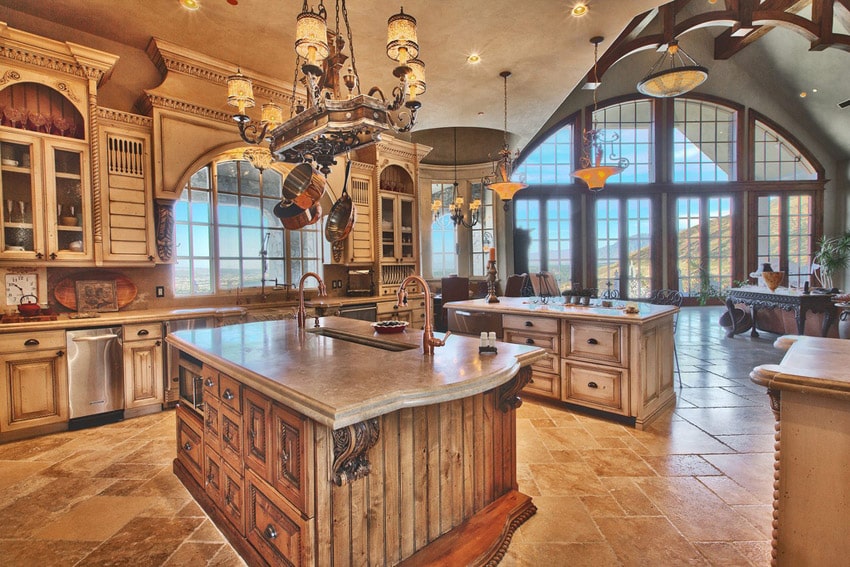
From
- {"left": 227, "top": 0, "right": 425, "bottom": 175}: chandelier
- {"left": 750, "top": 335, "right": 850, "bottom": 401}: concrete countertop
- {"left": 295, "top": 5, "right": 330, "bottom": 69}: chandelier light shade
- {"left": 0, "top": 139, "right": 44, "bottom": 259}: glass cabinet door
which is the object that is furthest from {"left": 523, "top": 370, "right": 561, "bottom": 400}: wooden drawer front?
{"left": 0, "top": 139, "right": 44, "bottom": 259}: glass cabinet door

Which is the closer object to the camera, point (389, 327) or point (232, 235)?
point (389, 327)

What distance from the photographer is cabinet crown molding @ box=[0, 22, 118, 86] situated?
130 inches

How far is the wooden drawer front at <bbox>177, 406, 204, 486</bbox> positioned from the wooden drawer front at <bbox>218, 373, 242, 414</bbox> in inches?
19.1

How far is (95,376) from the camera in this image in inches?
142

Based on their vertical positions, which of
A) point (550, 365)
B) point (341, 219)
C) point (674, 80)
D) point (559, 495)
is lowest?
point (559, 495)

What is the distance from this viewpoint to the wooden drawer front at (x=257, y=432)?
1.71m

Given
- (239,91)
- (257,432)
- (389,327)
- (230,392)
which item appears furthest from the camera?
(389,327)

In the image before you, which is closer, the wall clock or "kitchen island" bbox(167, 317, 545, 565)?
"kitchen island" bbox(167, 317, 545, 565)

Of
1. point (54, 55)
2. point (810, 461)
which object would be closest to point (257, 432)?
point (810, 461)

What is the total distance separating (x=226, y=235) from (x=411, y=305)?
2.76m

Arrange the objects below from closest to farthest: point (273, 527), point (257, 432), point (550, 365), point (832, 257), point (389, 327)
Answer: point (273, 527) → point (257, 432) → point (389, 327) → point (550, 365) → point (832, 257)

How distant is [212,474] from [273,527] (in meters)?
0.79

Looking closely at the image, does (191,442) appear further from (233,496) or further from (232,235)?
(232,235)

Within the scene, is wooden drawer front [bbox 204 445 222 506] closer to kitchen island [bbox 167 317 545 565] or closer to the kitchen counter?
kitchen island [bbox 167 317 545 565]
